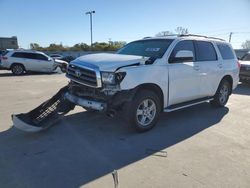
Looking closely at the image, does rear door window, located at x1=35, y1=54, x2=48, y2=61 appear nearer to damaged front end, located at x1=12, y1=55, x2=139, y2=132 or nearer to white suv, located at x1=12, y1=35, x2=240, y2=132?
white suv, located at x1=12, y1=35, x2=240, y2=132

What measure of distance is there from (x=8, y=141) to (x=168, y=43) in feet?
Result: 12.5

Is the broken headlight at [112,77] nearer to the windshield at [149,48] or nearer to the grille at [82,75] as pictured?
the grille at [82,75]

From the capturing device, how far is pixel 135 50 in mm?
5926

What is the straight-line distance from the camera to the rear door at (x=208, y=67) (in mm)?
6113

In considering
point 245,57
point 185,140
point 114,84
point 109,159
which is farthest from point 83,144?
point 245,57

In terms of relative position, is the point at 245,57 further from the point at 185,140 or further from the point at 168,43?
the point at 185,140

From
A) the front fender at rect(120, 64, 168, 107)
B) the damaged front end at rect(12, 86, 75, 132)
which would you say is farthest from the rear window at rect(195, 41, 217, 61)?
the damaged front end at rect(12, 86, 75, 132)

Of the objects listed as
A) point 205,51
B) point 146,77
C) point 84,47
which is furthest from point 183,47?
point 84,47

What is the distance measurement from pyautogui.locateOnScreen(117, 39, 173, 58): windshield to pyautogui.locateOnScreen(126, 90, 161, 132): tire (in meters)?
0.95

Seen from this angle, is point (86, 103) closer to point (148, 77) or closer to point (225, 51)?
point (148, 77)

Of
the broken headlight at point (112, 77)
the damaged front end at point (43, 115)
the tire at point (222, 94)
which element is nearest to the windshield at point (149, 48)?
the broken headlight at point (112, 77)

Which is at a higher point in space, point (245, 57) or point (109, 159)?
point (245, 57)

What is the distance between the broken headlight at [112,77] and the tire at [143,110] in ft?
1.64

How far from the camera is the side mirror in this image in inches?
210
